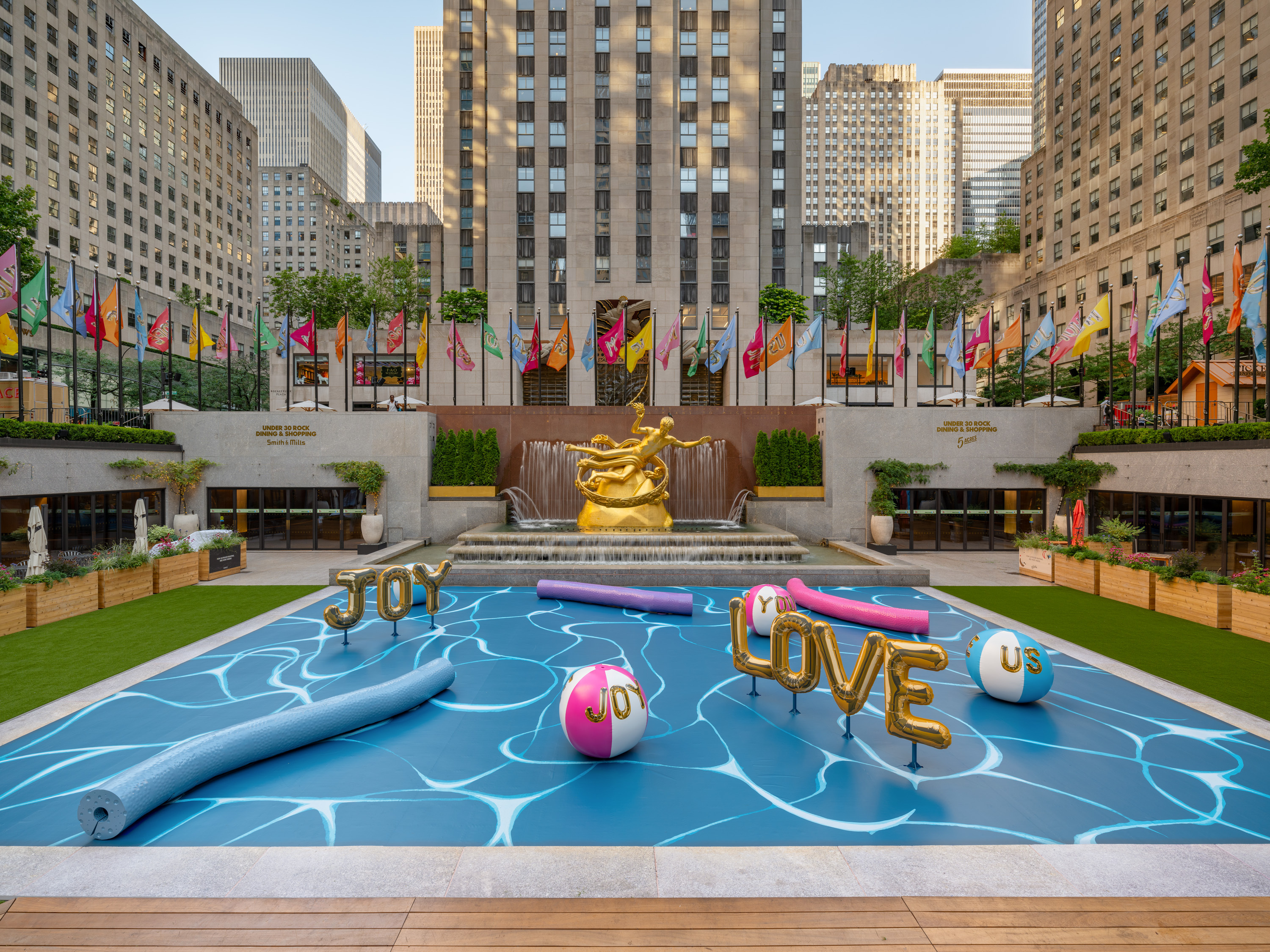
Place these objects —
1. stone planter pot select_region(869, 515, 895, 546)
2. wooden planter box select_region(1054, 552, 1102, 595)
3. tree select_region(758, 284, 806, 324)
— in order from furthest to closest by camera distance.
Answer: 1. tree select_region(758, 284, 806, 324)
2. stone planter pot select_region(869, 515, 895, 546)
3. wooden planter box select_region(1054, 552, 1102, 595)

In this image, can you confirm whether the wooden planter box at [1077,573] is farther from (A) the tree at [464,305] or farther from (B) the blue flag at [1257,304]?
(A) the tree at [464,305]

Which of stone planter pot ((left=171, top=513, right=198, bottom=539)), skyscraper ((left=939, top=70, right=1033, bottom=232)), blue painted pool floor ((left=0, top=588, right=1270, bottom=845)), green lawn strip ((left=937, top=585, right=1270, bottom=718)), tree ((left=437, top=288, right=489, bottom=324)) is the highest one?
skyscraper ((left=939, top=70, right=1033, bottom=232))

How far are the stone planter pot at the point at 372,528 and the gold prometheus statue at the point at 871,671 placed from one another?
18.4m

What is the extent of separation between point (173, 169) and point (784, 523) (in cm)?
9627

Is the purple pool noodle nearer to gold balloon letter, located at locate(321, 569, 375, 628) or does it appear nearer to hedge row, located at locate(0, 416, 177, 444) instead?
gold balloon letter, located at locate(321, 569, 375, 628)

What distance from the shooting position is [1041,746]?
285 inches

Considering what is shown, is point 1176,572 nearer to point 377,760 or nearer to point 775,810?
point 775,810

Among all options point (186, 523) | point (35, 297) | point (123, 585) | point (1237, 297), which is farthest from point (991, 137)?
point (123, 585)

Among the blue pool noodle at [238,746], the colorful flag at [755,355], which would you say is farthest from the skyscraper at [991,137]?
the blue pool noodle at [238,746]

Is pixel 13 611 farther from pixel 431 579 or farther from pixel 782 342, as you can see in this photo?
pixel 782 342

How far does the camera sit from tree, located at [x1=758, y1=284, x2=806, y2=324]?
5547 centimetres

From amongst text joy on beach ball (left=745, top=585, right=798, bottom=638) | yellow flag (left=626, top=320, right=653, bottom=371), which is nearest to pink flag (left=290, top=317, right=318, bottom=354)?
yellow flag (left=626, top=320, right=653, bottom=371)

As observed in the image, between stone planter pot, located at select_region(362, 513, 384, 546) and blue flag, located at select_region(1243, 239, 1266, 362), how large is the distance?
28.1 metres

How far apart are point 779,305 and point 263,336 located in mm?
41362
